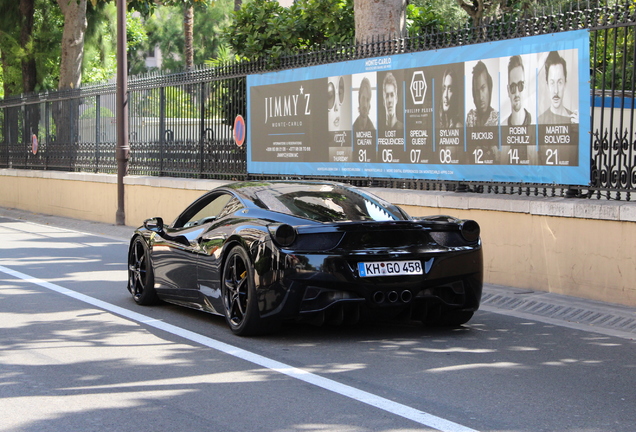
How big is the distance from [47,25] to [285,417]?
97.2 feet

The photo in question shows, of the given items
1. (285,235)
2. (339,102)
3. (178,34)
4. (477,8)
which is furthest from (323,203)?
(178,34)

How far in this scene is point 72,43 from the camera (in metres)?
26.9

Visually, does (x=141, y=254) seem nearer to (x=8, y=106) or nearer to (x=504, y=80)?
(x=504, y=80)

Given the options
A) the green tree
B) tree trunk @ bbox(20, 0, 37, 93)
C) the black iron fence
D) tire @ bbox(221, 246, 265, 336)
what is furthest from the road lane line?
the green tree

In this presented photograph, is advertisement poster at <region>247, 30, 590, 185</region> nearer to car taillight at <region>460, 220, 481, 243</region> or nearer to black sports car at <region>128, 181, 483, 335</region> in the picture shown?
car taillight at <region>460, 220, 481, 243</region>

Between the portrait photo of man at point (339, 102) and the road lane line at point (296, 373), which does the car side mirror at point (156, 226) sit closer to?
the road lane line at point (296, 373)

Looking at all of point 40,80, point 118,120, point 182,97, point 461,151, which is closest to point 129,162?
point 118,120

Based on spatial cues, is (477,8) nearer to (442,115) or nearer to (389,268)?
(442,115)

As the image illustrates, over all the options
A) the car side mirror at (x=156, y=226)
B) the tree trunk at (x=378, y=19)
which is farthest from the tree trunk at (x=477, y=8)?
the car side mirror at (x=156, y=226)

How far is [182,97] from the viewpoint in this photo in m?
18.6

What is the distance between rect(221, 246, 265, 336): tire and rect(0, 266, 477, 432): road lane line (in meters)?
0.25

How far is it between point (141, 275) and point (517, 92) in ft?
15.3

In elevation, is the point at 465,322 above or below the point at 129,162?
below

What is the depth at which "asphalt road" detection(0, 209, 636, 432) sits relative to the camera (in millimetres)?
5301
